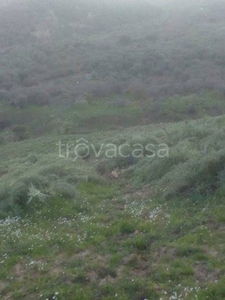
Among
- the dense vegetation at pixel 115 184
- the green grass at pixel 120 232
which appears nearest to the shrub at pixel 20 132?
the dense vegetation at pixel 115 184

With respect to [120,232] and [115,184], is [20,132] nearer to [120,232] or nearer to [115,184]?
[115,184]

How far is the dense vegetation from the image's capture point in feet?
24.1

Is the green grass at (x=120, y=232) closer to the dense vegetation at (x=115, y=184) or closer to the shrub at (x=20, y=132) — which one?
the dense vegetation at (x=115, y=184)

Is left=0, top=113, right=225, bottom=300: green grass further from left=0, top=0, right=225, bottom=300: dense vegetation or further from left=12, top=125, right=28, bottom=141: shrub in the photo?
left=12, top=125, right=28, bottom=141: shrub

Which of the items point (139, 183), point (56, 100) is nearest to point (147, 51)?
point (56, 100)

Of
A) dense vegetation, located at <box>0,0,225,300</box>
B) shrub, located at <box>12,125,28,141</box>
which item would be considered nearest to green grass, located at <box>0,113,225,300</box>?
dense vegetation, located at <box>0,0,225,300</box>

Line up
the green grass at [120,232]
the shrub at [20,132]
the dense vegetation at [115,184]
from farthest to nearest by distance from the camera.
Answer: the shrub at [20,132], the dense vegetation at [115,184], the green grass at [120,232]

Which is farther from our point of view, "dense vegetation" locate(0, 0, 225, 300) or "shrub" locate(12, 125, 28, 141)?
"shrub" locate(12, 125, 28, 141)

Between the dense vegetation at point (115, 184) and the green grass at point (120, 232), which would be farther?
the dense vegetation at point (115, 184)

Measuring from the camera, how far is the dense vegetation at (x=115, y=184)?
7340 millimetres

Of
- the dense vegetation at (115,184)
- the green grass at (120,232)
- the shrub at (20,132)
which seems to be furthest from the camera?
the shrub at (20,132)

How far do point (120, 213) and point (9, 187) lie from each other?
3.22m

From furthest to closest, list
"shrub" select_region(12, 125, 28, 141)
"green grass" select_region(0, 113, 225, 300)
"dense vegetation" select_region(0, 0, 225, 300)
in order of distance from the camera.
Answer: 1. "shrub" select_region(12, 125, 28, 141)
2. "dense vegetation" select_region(0, 0, 225, 300)
3. "green grass" select_region(0, 113, 225, 300)

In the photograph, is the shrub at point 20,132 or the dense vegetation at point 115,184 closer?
the dense vegetation at point 115,184
